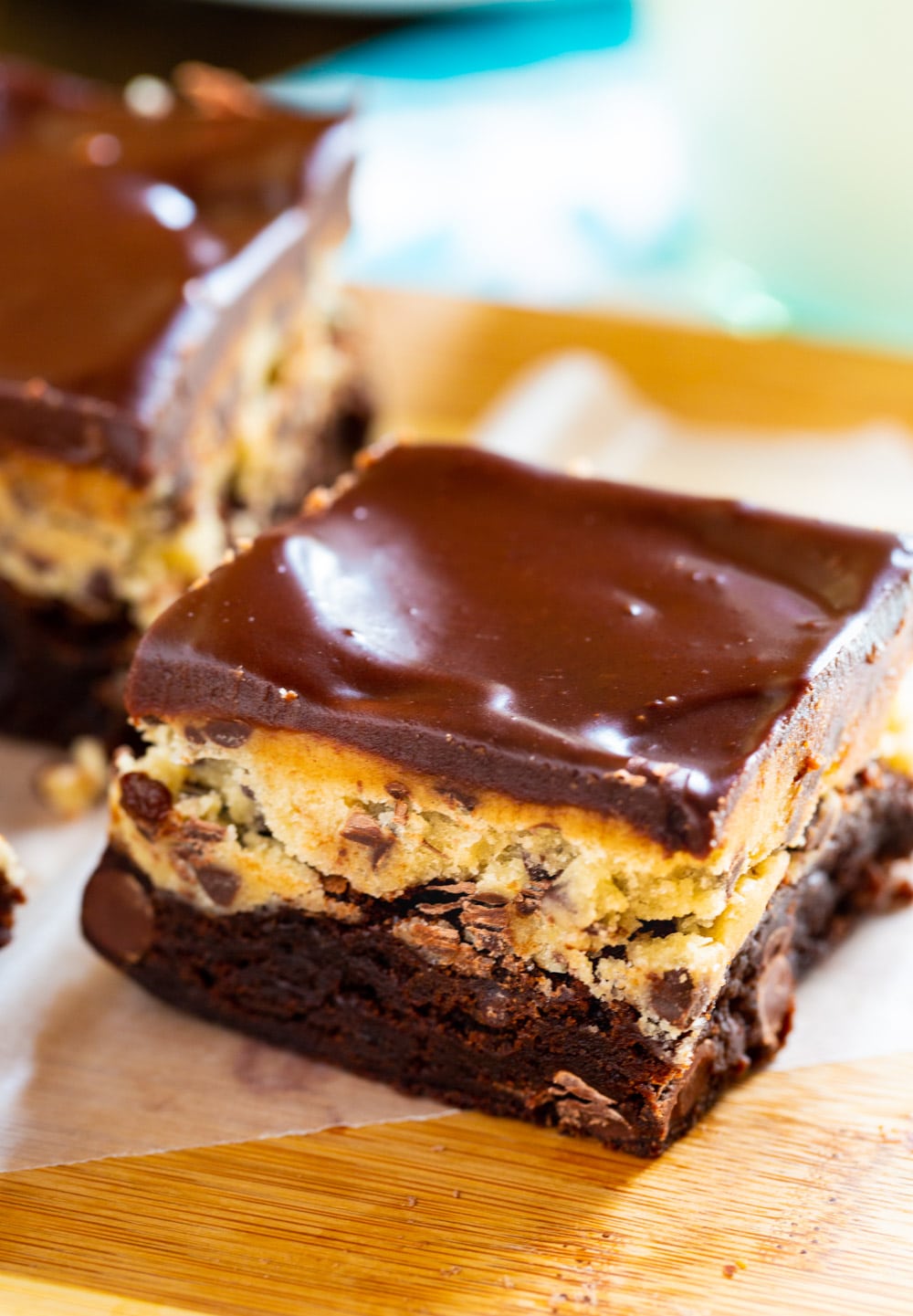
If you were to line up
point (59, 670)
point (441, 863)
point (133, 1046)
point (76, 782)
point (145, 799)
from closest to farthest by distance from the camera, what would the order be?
1. point (441, 863)
2. point (145, 799)
3. point (133, 1046)
4. point (76, 782)
5. point (59, 670)

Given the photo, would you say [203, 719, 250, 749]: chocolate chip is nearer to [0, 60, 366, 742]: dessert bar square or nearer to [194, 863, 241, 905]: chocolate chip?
[194, 863, 241, 905]: chocolate chip

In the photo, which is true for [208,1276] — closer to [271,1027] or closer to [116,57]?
[271,1027]

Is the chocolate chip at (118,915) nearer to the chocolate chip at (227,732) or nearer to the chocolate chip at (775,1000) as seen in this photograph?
the chocolate chip at (227,732)

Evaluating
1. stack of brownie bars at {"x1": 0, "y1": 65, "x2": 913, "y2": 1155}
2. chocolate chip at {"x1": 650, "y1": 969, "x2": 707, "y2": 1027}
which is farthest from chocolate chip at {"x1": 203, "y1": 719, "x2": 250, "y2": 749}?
chocolate chip at {"x1": 650, "y1": 969, "x2": 707, "y2": 1027}

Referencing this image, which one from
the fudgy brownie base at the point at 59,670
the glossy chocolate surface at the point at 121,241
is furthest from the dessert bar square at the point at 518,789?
the fudgy brownie base at the point at 59,670

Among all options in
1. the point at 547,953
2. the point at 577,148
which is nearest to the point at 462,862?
the point at 547,953

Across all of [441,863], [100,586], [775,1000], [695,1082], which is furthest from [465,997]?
[100,586]

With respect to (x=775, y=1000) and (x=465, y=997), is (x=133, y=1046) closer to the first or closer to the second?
(x=465, y=997)
